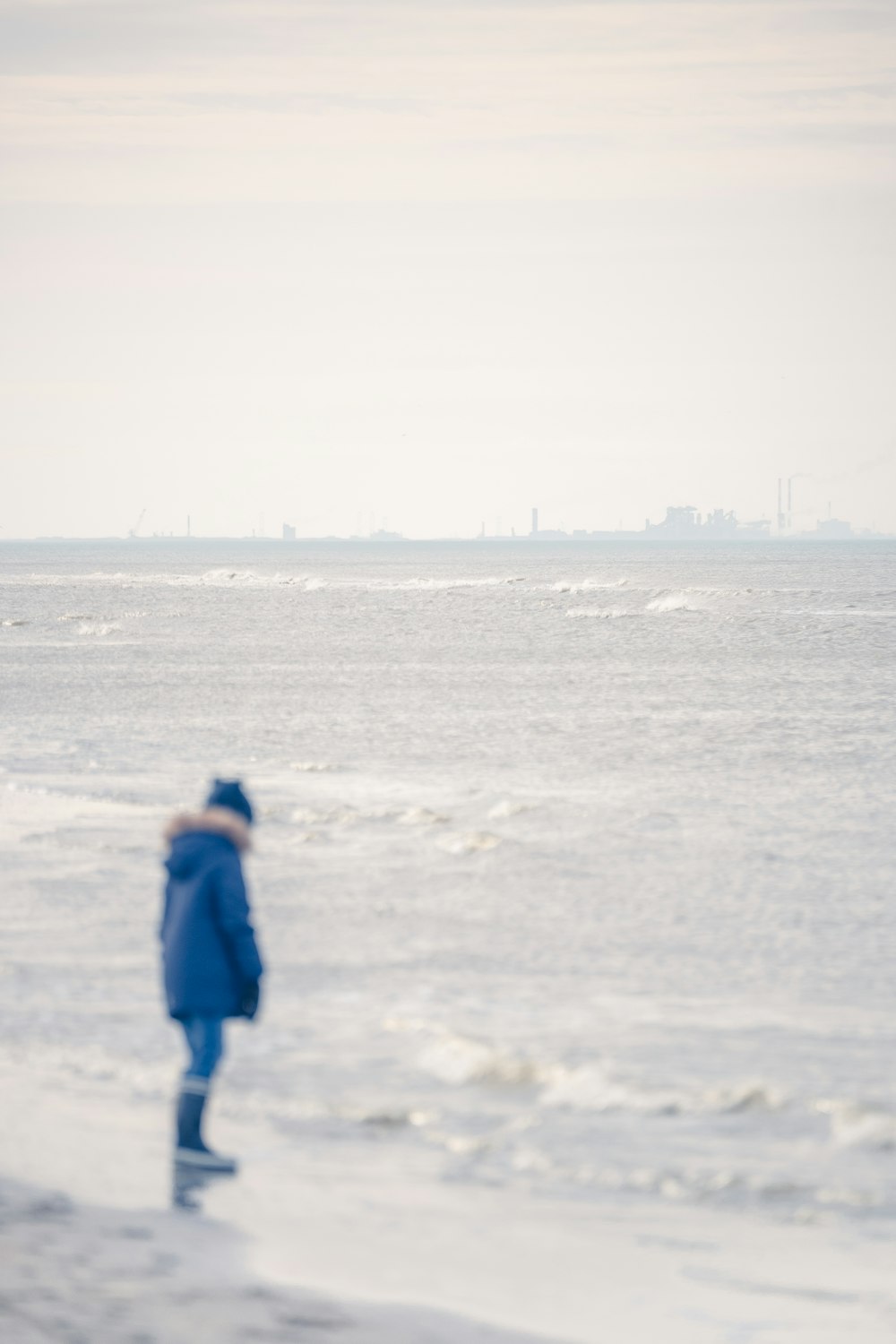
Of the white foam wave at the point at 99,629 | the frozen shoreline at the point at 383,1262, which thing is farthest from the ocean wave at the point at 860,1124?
the white foam wave at the point at 99,629

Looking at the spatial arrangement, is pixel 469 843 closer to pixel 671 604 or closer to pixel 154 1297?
pixel 154 1297

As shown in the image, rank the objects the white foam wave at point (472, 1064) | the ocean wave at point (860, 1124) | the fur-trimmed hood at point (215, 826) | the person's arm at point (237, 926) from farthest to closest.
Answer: the white foam wave at point (472, 1064) → the ocean wave at point (860, 1124) → the fur-trimmed hood at point (215, 826) → the person's arm at point (237, 926)

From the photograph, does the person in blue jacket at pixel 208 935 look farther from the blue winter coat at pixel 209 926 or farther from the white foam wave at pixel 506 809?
the white foam wave at pixel 506 809

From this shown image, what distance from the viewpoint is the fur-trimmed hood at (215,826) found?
7.63 metres

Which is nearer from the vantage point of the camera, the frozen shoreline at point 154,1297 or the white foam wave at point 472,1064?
the frozen shoreline at point 154,1297

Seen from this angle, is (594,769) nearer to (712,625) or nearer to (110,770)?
(110,770)

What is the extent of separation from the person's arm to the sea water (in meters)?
1.22

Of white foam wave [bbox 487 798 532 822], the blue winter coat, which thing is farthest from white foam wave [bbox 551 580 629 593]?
the blue winter coat

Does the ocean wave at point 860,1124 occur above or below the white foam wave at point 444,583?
below

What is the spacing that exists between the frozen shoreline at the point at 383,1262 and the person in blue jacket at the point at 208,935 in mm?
570

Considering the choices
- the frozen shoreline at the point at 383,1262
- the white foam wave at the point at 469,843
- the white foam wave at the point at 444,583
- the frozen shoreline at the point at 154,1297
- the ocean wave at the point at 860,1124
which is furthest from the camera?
the white foam wave at the point at 444,583

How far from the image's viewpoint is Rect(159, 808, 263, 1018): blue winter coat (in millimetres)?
7520

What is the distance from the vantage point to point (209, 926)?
7562 mm

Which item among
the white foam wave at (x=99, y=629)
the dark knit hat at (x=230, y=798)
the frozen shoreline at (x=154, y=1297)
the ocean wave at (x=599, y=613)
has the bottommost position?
the frozen shoreline at (x=154, y=1297)
